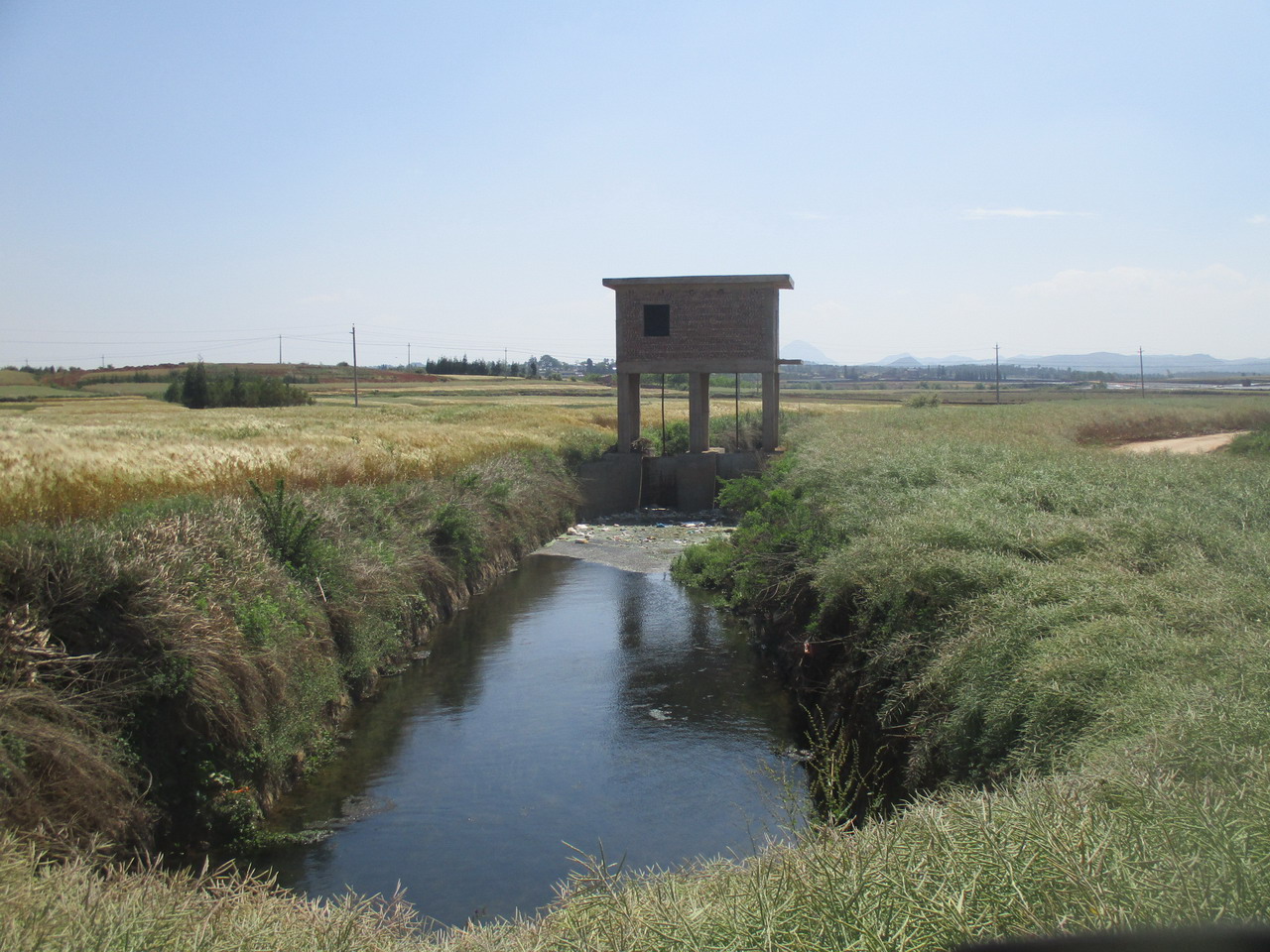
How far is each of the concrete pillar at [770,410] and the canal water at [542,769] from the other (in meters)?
14.1

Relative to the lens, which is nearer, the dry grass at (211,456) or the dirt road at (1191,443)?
the dry grass at (211,456)

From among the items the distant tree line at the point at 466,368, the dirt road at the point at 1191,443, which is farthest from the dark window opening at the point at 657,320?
the distant tree line at the point at 466,368

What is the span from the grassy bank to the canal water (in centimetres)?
79

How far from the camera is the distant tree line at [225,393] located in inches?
2036

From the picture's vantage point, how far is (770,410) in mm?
29359

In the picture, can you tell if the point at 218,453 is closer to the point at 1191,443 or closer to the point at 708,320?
the point at 708,320

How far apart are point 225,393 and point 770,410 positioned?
34.8 m

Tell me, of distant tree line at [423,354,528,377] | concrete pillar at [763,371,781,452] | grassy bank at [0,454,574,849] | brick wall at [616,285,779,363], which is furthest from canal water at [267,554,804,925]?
distant tree line at [423,354,528,377]

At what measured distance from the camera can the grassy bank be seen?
22.6ft

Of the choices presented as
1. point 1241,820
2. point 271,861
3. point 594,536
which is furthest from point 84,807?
point 594,536

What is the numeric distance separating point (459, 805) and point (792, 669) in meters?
5.07

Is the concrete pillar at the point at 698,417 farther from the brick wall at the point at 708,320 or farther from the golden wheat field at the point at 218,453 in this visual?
the golden wheat field at the point at 218,453

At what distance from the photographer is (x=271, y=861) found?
314 inches

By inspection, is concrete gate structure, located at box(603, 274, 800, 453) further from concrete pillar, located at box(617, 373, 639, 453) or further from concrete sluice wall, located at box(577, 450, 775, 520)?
concrete sluice wall, located at box(577, 450, 775, 520)
